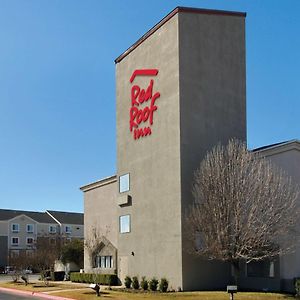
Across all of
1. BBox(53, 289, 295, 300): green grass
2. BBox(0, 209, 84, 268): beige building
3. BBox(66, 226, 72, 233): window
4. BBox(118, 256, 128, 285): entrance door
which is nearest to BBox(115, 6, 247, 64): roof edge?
BBox(118, 256, 128, 285): entrance door

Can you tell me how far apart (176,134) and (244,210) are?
730 centimetres

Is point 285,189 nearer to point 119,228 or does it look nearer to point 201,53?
point 201,53

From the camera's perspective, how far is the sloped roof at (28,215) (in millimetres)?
110350

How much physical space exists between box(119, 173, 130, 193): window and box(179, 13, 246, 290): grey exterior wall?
770 centimetres

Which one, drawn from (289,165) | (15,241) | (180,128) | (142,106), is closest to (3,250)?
(15,241)

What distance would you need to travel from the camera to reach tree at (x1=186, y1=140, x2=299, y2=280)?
28656 mm

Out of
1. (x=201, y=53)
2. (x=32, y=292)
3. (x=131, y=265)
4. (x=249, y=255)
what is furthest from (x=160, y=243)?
(x=201, y=53)

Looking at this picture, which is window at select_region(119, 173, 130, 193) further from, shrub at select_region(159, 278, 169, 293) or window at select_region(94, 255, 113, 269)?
shrub at select_region(159, 278, 169, 293)

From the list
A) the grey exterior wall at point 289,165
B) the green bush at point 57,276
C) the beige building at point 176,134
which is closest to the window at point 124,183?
the beige building at point 176,134

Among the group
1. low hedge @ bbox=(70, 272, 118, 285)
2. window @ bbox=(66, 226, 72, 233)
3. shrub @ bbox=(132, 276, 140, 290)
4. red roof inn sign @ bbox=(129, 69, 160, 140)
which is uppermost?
red roof inn sign @ bbox=(129, 69, 160, 140)

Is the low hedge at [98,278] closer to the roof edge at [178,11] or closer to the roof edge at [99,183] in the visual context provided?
the roof edge at [99,183]

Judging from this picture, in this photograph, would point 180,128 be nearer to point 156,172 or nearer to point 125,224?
point 156,172

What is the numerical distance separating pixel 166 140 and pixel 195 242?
23.6 feet

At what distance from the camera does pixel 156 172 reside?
3588 cm
